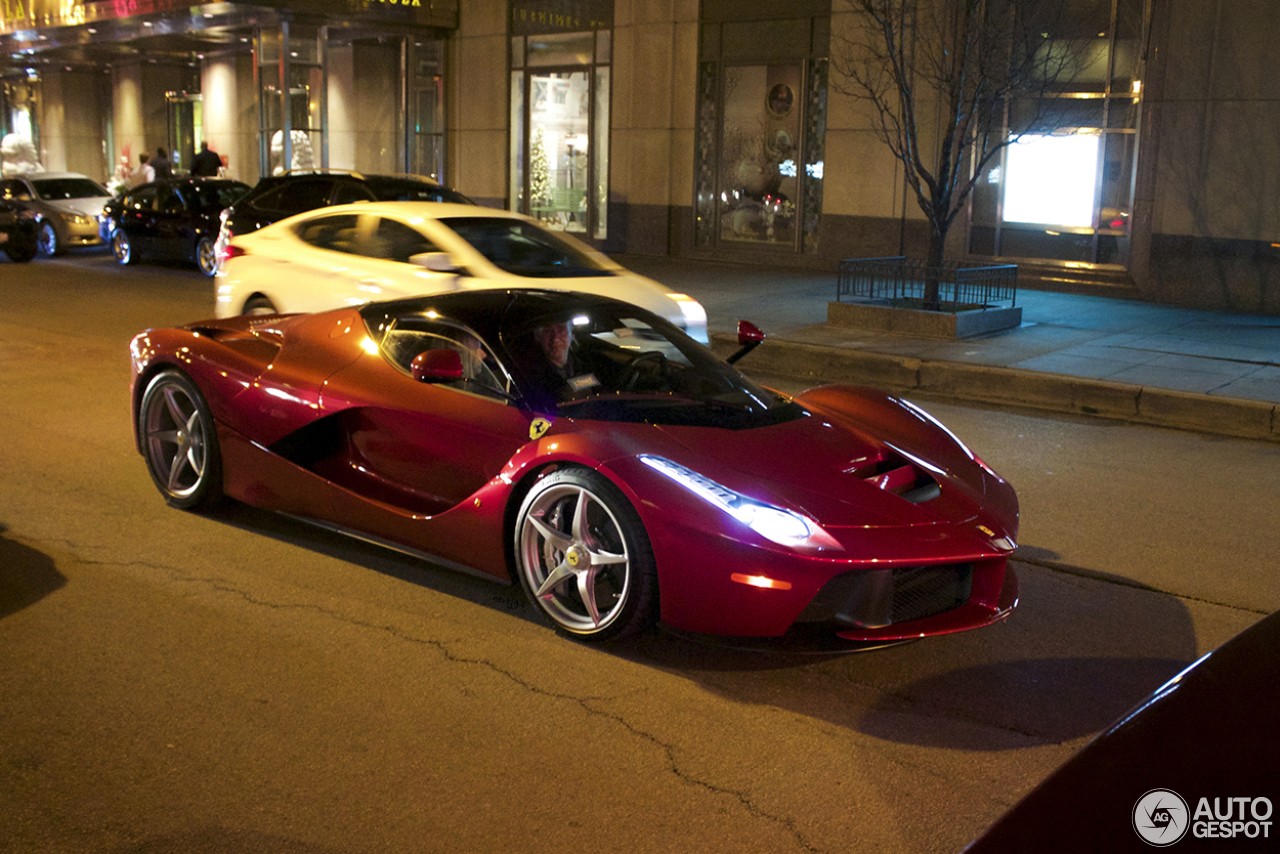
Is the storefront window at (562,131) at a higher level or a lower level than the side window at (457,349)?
higher

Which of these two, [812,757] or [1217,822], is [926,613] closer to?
[812,757]

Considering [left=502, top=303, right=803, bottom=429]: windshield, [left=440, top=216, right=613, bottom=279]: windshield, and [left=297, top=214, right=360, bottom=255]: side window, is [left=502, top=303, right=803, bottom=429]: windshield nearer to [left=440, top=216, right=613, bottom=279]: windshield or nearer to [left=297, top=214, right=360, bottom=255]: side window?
[left=440, top=216, right=613, bottom=279]: windshield

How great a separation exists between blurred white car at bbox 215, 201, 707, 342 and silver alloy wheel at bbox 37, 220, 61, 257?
1372cm

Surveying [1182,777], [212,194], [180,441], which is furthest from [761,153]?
[1182,777]

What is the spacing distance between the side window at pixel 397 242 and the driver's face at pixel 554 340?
4864mm

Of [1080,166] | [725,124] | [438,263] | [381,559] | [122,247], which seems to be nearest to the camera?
[381,559]

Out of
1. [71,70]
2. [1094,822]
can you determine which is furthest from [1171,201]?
[71,70]

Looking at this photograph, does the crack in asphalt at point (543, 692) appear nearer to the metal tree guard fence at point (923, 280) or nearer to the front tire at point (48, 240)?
the metal tree guard fence at point (923, 280)

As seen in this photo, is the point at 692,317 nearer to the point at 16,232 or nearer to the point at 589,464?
the point at 589,464

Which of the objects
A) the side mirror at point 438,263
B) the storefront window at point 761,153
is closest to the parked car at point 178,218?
the storefront window at point 761,153

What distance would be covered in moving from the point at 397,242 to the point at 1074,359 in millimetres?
6149

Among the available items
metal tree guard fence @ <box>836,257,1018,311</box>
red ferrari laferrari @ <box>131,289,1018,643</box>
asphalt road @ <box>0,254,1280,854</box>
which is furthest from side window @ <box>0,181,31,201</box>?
red ferrari laferrari @ <box>131,289,1018,643</box>

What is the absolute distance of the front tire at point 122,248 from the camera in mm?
21188

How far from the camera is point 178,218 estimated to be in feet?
67.2
